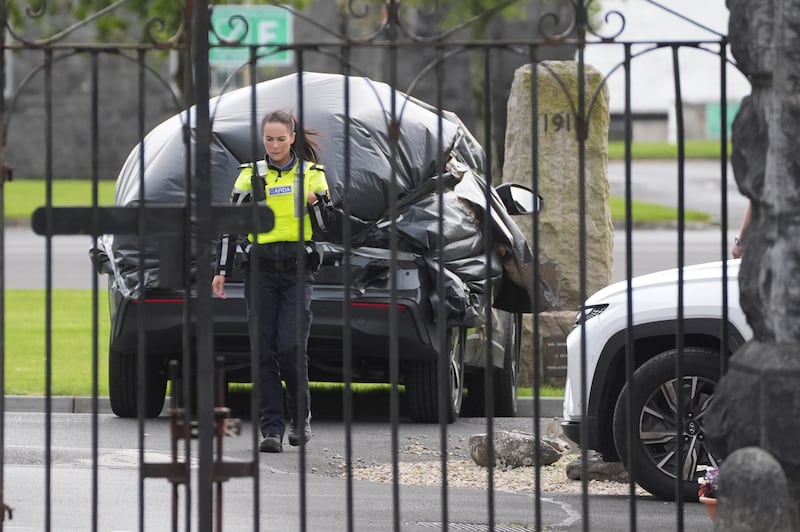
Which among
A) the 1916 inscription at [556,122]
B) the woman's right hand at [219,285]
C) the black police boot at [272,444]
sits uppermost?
the 1916 inscription at [556,122]

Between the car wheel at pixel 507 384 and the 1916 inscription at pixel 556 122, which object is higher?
the 1916 inscription at pixel 556 122

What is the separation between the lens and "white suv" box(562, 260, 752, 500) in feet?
24.1

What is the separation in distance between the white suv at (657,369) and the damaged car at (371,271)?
4.20 ft

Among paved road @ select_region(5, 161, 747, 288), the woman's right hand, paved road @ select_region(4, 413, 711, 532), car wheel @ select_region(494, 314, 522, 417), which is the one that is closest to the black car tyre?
car wheel @ select_region(494, 314, 522, 417)

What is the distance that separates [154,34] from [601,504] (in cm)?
364

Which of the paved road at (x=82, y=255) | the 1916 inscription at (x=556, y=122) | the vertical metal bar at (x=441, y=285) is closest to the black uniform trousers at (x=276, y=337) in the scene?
the vertical metal bar at (x=441, y=285)

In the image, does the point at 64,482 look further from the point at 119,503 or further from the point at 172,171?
the point at 172,171

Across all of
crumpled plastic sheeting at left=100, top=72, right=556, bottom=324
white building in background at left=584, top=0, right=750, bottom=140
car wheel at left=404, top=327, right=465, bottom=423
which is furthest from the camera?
white building in background at left=584, top=0, right=750, bottom=140

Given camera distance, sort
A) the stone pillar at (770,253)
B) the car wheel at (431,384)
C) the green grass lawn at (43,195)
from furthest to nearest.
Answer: the green grass lawn at (43,195)
the car wheel at (431,384)
the stone pillar at (770,253)

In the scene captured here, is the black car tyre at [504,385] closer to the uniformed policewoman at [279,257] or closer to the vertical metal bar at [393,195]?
the uniformed policewoman at [279,257]

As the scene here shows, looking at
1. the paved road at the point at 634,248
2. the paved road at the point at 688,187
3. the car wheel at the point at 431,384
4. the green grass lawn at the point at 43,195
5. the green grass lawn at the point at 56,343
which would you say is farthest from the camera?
the paved road at the point at 688,187

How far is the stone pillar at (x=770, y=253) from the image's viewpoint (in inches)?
174

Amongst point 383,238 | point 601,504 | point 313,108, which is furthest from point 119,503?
point 313,108

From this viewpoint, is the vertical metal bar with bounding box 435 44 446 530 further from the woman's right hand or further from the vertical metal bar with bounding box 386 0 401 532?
the woman's right hand
